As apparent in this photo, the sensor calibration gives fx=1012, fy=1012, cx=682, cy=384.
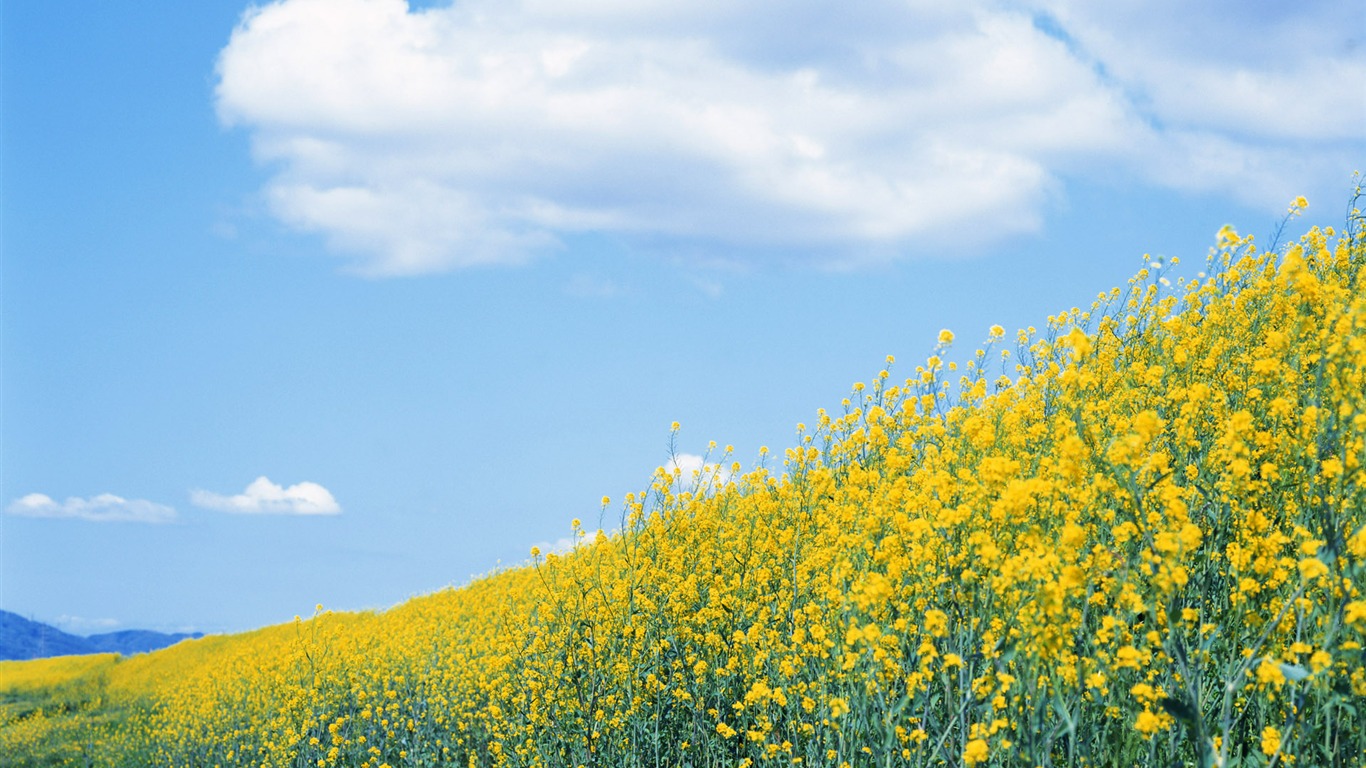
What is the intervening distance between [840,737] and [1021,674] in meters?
1.16

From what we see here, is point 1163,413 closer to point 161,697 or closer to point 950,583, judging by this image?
point 950,583

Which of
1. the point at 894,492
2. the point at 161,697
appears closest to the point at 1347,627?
the point at 894,492

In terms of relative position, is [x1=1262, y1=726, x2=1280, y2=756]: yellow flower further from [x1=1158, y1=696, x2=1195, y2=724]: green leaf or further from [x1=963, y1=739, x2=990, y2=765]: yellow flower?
[x1=963, y1=739, x2=990, y2=765]: yellow flower

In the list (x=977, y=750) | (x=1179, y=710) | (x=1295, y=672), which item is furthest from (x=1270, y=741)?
(x=977, y=750)

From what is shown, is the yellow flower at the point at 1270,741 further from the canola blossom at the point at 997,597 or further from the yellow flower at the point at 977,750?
the yellow flower at the point at 977,750

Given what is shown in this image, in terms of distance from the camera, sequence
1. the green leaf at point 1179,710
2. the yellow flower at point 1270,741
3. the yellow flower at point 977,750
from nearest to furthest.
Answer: the green leaf at point 1179,710
the yellow flower at point 977,750
the yellow flower at point 1270,741

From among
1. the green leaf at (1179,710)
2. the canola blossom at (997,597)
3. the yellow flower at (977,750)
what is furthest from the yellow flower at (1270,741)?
the yellow flower at (977,750)

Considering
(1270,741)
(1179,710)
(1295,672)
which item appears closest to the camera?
(1179,710)

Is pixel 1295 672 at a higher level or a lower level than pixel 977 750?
higher

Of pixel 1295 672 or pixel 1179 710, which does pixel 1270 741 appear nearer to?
pixel 1295 672

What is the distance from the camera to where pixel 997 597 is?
12.6 ft

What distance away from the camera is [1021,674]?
3670mm

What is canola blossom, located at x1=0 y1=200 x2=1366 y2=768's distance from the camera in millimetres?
3549

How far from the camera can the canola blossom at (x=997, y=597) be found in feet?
11.6
